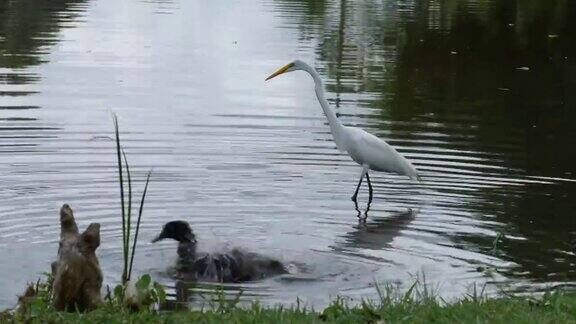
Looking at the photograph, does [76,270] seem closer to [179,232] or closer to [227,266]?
[227,266]

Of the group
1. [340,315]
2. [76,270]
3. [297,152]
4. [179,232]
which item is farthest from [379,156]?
[340,315]

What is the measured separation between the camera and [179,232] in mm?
11031

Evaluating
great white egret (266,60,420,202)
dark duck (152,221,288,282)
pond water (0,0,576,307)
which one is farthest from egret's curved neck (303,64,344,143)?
dark duck (152,221,288,282)

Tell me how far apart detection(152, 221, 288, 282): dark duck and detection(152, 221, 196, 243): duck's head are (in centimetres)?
17

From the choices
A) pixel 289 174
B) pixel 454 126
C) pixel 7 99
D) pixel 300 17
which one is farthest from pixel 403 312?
pixel 300 17

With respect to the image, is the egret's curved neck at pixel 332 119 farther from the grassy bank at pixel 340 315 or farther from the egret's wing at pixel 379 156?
the grassy bank at pixel 340 315

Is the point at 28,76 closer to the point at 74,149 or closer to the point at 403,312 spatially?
the point at 74,149

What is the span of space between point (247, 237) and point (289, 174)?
2.93 metres

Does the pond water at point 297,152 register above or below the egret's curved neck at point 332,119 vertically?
below

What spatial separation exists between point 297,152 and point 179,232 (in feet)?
16.9

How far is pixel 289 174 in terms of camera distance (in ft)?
48.5

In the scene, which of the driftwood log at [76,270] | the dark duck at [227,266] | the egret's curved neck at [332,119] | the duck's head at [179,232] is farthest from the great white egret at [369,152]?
the driftwood log at [76,270]

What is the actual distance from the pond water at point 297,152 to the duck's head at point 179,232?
12 cm

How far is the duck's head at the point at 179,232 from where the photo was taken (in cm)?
1099
